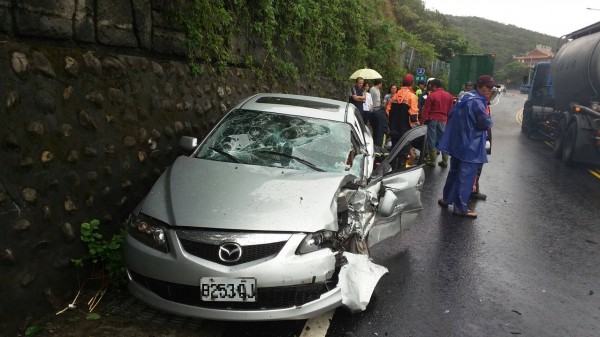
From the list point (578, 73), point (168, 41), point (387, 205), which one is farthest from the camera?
point (578, 73)

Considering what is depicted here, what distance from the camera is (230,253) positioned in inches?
128

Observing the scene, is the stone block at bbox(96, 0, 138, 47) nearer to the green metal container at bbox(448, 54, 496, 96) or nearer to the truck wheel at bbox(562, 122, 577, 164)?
the truck wheel at bbox(562, 122, 577, 164)

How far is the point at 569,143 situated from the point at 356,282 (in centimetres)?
1042

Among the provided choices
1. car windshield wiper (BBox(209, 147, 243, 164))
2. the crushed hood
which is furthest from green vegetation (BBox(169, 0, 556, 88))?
the crushed hood

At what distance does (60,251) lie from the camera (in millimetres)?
3781

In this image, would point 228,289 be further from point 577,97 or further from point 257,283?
point 577,97

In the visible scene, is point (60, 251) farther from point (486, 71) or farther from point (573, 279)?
point (486, 71)

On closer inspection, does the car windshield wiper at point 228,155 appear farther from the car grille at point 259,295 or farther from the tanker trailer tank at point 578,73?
the tanker trailer tank at point 578,73

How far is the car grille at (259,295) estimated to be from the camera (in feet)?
10.7

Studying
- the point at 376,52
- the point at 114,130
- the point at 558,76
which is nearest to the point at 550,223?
the point at 114,130

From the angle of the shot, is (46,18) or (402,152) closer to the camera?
(46,18)

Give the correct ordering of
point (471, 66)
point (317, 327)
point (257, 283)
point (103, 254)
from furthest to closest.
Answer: point (471, 66)
point (103, 254)
point (317, 327)
point (257, 283)

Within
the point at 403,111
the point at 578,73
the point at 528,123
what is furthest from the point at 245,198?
the point at 528,123

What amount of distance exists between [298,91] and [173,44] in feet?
21.0
